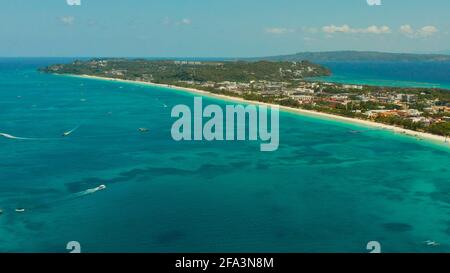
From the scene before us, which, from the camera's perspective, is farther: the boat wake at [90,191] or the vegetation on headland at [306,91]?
→ the vegetation on headland at [306,91]

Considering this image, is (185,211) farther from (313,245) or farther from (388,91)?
(388,91)

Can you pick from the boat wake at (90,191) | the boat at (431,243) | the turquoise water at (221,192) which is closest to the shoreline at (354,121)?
the turquoise water at (221,192)

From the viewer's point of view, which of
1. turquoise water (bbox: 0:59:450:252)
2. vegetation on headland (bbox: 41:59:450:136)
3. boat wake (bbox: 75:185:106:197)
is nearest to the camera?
turquoise water (bbox: 0:59:450:252)

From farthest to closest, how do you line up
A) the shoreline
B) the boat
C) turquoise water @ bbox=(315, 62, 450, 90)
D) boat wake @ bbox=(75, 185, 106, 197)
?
turquoise water @ bbox=(315, 62, 450, 90)
the shoreline
boat wake @ bbox=(75, 185, 106, 197)
the boat

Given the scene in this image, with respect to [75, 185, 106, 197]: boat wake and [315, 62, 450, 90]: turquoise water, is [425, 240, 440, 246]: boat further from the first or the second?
[315, 62, 450, 90]: turquoise water

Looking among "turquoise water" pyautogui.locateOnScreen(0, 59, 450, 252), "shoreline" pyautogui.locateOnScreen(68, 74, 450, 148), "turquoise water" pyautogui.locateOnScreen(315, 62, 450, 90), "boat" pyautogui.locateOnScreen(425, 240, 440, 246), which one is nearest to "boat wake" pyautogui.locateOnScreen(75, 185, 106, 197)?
"turquoise water" pyautogui.locateOnScreen(0, 59, 450, 252)

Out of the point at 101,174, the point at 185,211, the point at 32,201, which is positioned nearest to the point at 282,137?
the point at 101,174

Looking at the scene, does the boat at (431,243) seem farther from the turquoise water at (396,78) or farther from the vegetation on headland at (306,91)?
the turquoise water at (396,78)
